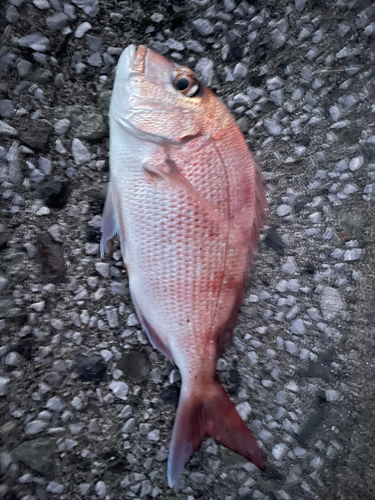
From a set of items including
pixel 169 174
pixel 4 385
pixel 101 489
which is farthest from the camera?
pixel 101 489

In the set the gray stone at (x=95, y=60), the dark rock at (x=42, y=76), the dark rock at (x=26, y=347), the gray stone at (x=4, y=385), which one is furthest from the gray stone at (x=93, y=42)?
the gray stone at (x=4, y=385)

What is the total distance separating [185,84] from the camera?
0.80 metres

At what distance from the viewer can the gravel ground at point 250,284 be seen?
89 centimetres

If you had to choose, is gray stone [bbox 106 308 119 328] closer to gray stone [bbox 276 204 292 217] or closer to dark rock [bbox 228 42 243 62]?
gray stone [bbox 276 204 292 217]

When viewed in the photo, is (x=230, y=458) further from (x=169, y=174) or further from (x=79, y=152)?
(x=79, y=152)

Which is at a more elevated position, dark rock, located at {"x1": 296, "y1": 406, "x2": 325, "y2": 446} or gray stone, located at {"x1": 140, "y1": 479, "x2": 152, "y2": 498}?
dark rock, located at {"x1": 296, "y1": 406, "x2": 325, "y2": 446}

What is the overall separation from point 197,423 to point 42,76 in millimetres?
A: 980

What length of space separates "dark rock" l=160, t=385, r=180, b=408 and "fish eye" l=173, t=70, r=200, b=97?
31.7 inches

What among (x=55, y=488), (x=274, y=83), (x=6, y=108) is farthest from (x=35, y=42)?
(x=55, y=488)

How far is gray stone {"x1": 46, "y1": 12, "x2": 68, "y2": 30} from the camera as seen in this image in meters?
0.86

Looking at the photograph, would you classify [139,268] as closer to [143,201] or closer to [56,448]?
[143,201]

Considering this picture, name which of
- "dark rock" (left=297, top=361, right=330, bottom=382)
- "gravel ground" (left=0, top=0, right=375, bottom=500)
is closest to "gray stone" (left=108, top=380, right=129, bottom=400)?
"gravel ground" (left=0, top=0, right=375, bottom=500)

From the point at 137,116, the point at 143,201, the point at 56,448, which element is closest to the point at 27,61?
the point at 137,116

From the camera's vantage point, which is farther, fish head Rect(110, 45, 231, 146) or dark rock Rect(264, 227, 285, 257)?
dark rock Rect(264, 227, 285, 257)
